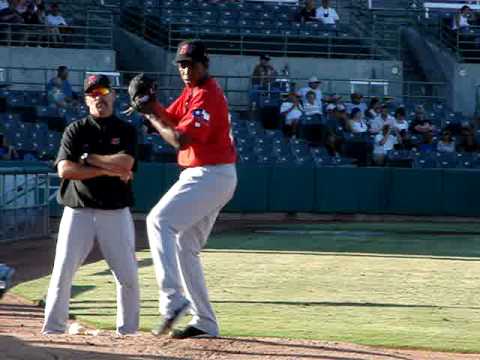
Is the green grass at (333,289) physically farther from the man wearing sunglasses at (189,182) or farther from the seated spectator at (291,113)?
the seated spectator at (291,113)

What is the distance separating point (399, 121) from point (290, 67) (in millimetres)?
4348

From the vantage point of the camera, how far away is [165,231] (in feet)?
25.3

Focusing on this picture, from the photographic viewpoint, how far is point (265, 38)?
2884 cm

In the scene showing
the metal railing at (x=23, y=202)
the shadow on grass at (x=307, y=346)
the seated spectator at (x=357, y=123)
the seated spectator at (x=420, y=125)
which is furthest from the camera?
the seated spectator at (x=420, y=125)

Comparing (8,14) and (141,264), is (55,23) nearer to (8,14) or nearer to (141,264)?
(8,14)

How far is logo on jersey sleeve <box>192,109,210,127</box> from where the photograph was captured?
7582 millimetres

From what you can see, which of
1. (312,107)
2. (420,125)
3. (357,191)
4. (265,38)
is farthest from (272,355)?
(265,38)

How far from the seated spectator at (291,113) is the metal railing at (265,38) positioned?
11.2 feet

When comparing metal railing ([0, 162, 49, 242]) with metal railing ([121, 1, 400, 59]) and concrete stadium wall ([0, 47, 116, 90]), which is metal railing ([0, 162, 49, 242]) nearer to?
concrete stadium wall ([0, 47, 116, 90])

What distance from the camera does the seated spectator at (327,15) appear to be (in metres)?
29.4

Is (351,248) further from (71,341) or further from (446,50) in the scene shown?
(446,50)

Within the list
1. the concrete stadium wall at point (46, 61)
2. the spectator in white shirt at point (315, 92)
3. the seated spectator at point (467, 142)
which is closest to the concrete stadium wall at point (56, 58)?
the concrete stadium wall at point (46, 61)

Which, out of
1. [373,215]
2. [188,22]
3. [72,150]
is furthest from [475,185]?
[72,150]

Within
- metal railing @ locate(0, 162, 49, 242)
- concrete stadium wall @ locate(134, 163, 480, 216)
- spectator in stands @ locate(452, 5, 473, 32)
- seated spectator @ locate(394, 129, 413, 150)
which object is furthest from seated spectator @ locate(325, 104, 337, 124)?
metal railing @ locate(0, 162, 49, 242)
